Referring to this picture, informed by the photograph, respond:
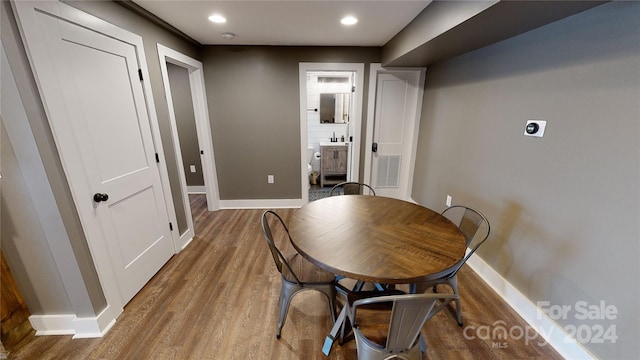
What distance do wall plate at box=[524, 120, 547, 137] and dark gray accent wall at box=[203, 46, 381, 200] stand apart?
76.0 inches

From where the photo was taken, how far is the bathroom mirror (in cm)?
474

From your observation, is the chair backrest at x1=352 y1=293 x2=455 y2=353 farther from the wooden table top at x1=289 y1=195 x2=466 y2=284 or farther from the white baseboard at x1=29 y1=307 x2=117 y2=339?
the white baseboard at x1=29 y1=307 x2=117 y2=339

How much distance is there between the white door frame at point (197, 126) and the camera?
2.35 m

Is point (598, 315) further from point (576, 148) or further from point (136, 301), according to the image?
point (136, 301)

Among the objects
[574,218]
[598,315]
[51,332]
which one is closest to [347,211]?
[574,218]

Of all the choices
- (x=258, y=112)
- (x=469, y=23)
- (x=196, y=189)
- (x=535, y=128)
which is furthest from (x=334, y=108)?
(x=535, y=128)

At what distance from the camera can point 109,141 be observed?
1.64m

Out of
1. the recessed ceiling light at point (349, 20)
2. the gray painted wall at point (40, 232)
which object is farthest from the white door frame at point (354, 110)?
the gray painted wall at point (40, 232)

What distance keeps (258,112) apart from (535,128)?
2945 millimetres

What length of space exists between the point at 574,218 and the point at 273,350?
201cm

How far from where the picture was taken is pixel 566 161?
1.41 meters

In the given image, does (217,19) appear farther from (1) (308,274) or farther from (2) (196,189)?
(2) (196,189)

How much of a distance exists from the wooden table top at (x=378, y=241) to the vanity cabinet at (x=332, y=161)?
110 inches

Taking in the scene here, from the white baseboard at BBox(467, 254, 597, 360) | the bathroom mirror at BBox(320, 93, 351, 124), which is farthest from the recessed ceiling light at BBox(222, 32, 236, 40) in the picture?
the white baseboard at BBox(467, 254, 597, 360)
